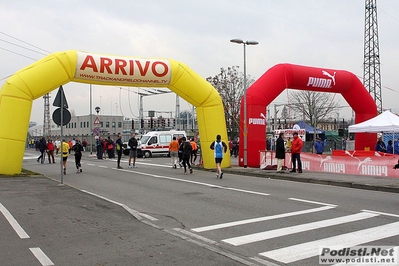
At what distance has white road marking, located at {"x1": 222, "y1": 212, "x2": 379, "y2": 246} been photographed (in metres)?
7.17

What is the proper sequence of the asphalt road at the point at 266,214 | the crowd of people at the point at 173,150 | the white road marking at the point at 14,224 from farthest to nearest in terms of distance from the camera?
the crowd of people at the point at 173,150 < the white road marking at the point at 14,224 < the asphalt road at the point at 266,214

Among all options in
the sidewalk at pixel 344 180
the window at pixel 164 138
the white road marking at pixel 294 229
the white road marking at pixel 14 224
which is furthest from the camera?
the window at pixel 164 138

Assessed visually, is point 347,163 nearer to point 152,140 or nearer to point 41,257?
point 41,257

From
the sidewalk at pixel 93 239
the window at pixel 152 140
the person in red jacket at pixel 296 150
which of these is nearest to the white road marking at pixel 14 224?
the sidewalk at pixel 93 239

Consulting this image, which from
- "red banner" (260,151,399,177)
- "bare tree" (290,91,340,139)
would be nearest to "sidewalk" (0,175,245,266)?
"red banner" (260,151,399,177)

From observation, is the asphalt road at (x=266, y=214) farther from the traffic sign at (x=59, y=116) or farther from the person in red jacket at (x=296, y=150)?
the person in red jacket at (x=296, y=150)

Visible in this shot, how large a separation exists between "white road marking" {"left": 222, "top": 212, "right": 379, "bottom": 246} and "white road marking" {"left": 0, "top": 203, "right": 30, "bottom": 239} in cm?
350

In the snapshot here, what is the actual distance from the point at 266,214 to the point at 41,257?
16.2 ft

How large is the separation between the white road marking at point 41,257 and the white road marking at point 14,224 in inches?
37.0

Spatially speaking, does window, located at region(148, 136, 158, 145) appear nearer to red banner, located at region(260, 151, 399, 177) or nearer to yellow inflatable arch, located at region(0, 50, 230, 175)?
yellow inflatable arch, located at region(0, 50, 230, 175)

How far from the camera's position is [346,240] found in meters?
7.03

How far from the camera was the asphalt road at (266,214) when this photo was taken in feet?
22.5

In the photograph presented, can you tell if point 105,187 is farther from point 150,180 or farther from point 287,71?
point 287,71

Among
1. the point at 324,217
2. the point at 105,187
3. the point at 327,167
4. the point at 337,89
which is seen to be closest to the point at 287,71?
the point at 337,89
